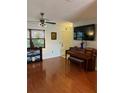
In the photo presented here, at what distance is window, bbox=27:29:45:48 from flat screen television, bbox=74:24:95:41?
190 cm

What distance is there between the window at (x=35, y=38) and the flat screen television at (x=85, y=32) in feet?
6.22

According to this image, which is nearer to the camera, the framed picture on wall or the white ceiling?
the white ceiling

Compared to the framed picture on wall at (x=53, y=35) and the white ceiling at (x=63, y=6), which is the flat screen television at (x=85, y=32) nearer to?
the white ceiling at (x=63, y=6)

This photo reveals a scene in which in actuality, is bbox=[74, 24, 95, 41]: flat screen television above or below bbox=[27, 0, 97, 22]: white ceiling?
below

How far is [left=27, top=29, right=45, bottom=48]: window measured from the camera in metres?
6.08

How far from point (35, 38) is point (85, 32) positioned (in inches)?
106

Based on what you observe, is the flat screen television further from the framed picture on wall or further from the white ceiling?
the framed picture on wall

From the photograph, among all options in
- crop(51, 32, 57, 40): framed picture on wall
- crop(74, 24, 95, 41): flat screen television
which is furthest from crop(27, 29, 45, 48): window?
crop(74, 24, 95, 41): flat screen television

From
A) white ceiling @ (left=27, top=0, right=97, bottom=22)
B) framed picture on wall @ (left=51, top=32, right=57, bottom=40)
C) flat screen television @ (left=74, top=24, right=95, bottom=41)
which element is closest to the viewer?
white ceiling @ (left=27, top=0, right=97, bottom=22)

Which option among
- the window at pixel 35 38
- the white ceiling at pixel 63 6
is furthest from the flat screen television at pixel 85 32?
the window at pixel 35 38

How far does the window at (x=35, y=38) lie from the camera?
6.08 meters

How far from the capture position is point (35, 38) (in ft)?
20.8
